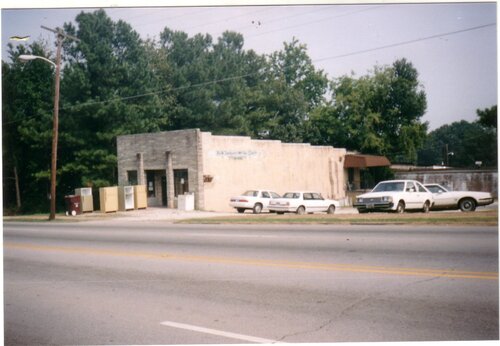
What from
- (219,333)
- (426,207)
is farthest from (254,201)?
(219,333)

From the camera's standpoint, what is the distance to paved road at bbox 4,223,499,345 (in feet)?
18.8

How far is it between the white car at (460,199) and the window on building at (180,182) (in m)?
14.5

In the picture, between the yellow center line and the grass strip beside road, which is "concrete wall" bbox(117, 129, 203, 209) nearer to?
the grass strip beside road

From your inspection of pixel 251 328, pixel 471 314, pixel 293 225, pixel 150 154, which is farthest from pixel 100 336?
pixel 150 154

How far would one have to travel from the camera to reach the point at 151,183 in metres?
31.8

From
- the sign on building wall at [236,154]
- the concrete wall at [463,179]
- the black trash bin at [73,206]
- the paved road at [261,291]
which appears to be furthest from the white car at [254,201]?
the concrete wall at [463,179]

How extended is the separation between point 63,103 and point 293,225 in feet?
82.5

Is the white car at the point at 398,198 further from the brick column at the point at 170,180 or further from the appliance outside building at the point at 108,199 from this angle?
the appliance outside building at the point at 108,199

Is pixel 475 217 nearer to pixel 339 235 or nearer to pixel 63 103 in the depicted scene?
pixel 339 235

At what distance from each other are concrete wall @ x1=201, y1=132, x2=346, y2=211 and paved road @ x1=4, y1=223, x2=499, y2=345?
655 inches

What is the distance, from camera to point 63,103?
3553 cm

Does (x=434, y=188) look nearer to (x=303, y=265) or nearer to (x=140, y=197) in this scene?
(x=303, y=265)

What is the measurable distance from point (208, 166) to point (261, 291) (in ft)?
71.0

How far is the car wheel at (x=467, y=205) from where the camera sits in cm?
1966
